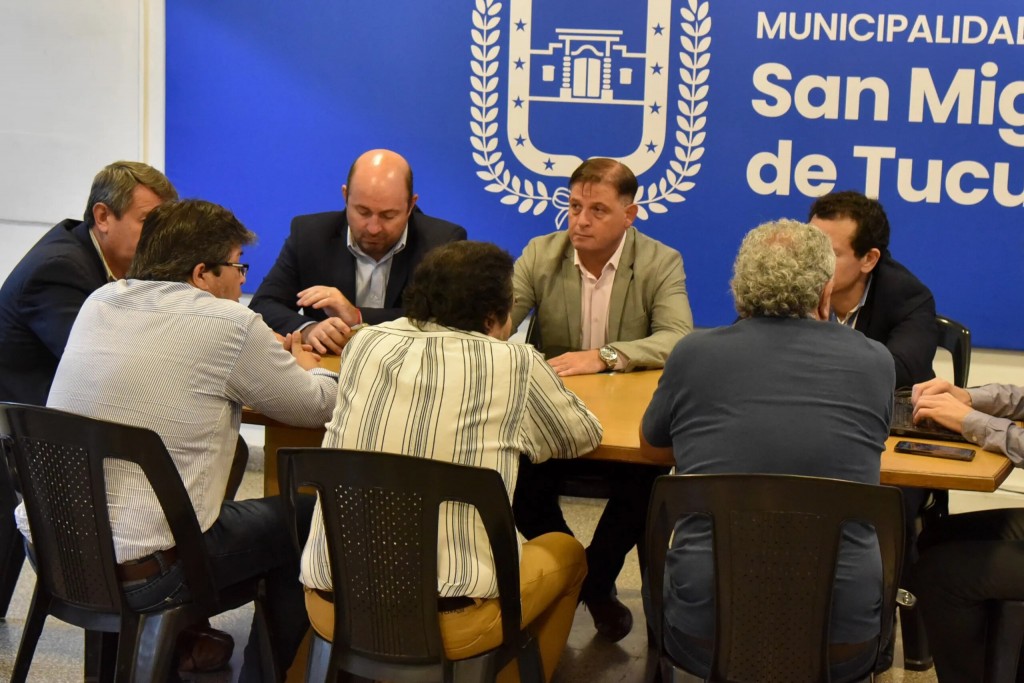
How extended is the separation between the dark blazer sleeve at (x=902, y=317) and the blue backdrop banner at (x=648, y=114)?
110 cm

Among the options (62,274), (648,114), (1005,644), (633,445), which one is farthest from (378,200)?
(1005,644)

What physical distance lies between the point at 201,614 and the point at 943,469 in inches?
64.5

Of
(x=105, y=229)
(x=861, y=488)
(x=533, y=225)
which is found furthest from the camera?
(x=533, y=225)

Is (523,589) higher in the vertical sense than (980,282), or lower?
lower

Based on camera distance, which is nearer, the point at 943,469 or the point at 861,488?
the point at 861,488

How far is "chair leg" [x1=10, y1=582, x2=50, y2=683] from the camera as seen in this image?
2.61 m

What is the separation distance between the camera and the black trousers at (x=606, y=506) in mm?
3408

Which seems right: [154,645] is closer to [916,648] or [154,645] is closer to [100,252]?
[100,252]

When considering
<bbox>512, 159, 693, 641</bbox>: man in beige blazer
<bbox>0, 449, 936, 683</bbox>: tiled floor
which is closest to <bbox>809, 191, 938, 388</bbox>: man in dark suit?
<bbox>512, 159, 693, 641</bbox>: man in beige blazer

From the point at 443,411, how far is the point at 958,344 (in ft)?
6.83

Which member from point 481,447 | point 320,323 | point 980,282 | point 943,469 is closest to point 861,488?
point 943,469

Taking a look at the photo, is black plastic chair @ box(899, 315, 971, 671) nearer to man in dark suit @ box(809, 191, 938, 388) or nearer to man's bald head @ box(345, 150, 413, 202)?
man in dark suit @ box(809, 191, 938, 388)

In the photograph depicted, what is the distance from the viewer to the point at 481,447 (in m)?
2.39

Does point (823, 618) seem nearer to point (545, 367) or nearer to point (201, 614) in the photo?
point (545, 367)
